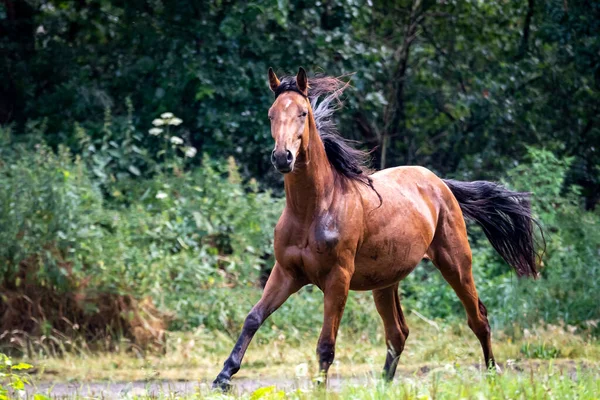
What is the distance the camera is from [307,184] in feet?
20.3

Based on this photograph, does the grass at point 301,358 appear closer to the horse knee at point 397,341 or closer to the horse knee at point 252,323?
the horse knee at point 397,341

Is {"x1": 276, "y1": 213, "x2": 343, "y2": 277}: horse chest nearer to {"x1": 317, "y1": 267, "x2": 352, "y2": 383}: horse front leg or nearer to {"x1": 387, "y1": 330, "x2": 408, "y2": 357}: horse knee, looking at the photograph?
{"x1": 317, "y1": 267, "x2": 352, "y2": 383}: horse front leg

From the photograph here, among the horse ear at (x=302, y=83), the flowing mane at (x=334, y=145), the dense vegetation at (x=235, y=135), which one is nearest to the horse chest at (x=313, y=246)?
the flowing mane at (x=334, y=145)

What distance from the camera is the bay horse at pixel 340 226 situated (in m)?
5.98

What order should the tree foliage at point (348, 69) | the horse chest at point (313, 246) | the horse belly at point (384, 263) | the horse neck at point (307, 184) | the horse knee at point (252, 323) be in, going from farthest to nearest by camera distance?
the tree foliage at point (348, 69), the horse belly at point (384, 263), the horse neck at point (307, 184), the horse chest at point (313, 246), the horse knee at point (252, 323)

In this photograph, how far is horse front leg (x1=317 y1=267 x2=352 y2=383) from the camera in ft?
19.6

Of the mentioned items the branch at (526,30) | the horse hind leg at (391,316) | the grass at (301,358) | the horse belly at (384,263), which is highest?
the branch at (526,30)

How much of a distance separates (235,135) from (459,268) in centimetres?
696

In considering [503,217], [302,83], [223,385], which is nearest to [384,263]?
[302,83]

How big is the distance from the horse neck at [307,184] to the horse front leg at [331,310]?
1.50 feet

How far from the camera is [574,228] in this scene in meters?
11.2

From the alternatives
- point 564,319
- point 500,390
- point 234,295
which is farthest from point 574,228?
point 500,390

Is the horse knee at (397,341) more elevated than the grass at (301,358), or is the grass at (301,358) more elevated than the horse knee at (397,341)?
the horse knee at (397,341)

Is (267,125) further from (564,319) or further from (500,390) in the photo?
(500,390)
